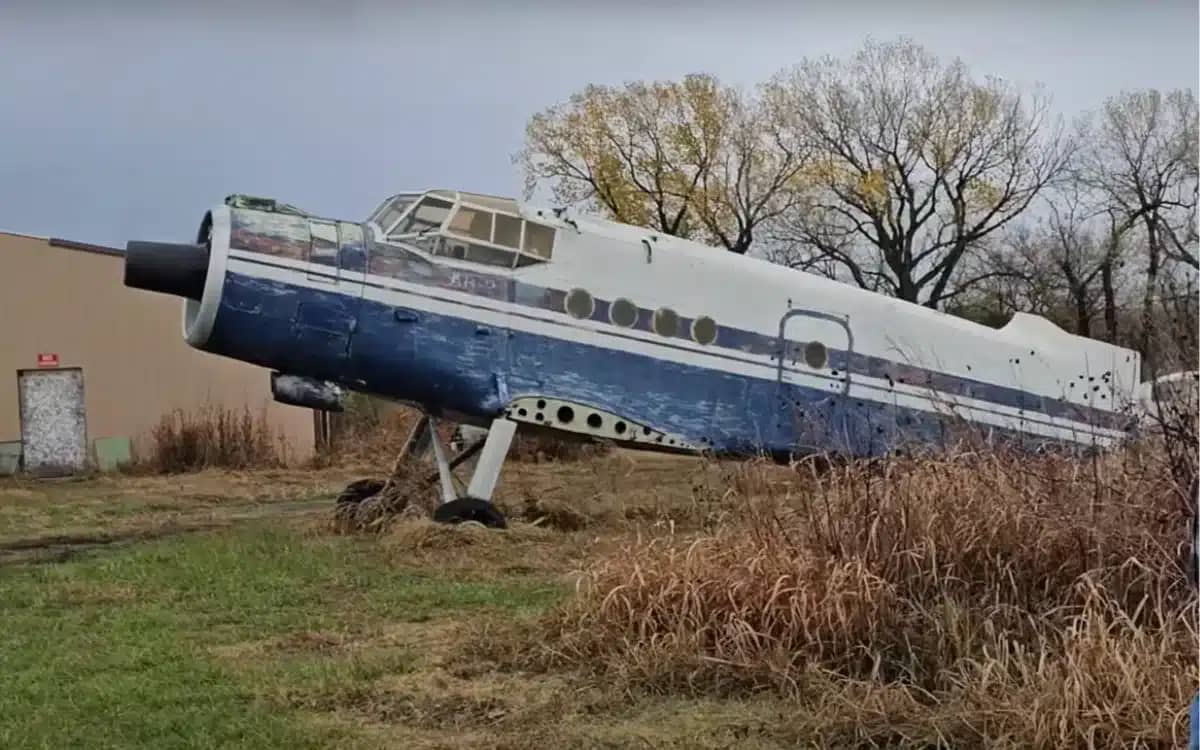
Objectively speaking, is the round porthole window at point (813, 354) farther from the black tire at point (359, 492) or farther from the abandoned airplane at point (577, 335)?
the black tire at point (359, 492)

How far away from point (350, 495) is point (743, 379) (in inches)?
152

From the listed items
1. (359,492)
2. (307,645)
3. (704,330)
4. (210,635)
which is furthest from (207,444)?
(307,645)

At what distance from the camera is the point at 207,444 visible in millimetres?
23688

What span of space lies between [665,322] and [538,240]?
136 centimetres

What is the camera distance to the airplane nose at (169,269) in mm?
10359

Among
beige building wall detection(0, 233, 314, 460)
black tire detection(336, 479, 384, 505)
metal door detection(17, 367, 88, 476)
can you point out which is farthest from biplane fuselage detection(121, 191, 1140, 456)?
metal door detection(17, 367, 88, 476)

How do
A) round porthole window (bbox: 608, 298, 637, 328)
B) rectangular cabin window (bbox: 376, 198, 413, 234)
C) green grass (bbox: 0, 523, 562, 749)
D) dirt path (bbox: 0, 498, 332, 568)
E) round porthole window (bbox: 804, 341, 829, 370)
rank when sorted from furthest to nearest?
1. round porthole window (bbox: 804, 341, 829, 370)
2. dirt path (bbox: 0, 498, 332, 568)
3. round porthole window (bbox: 608, 298, 637, 328)
4. rectangular cabin window (bbox: 376, 198, 413, 234)
5. green grass (bbox: 0, 523, 562, 749)

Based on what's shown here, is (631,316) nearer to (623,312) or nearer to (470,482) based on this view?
(623,312)

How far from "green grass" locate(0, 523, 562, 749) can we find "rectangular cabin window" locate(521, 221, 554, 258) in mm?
2847

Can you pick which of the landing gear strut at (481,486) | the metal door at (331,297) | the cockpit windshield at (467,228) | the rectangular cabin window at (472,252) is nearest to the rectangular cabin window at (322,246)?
the metal door at (331,297)

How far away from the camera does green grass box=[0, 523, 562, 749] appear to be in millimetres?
5102

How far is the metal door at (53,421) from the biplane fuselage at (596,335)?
14.1 meters

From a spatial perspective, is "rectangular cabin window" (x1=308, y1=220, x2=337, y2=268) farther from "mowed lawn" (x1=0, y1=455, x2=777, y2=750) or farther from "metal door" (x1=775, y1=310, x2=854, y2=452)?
"metal door" (x1=775, y1=310, x2=854, y2=452)

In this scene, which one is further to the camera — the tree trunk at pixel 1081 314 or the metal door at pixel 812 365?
the tree trunk at pixel 1081 314
